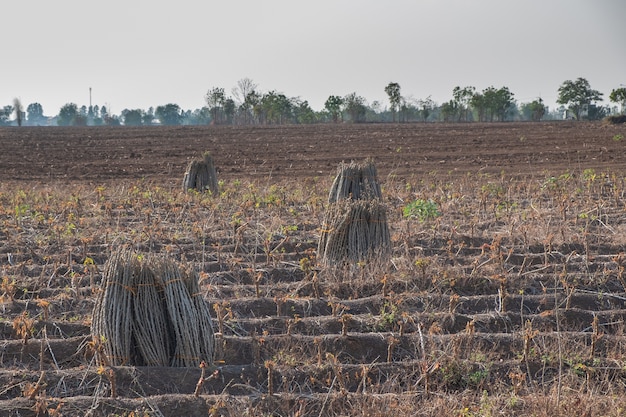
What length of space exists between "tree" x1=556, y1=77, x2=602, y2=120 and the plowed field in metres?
53.3

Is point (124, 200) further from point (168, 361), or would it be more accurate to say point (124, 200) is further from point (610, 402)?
point (610, 402)

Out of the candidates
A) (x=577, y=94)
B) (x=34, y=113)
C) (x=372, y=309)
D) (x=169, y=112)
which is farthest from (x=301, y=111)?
(x=34, y=113)

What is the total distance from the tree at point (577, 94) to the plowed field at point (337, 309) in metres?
53.3

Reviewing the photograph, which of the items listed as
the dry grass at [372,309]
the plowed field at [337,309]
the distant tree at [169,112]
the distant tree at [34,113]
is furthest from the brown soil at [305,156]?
the distant tree at [34,113]

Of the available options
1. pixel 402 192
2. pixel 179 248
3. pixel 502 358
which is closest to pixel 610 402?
pixel 502 358

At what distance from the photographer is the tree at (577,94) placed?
58.1 m

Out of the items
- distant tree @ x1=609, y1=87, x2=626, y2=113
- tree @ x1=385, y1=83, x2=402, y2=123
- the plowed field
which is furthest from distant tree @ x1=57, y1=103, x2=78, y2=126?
the plowed field

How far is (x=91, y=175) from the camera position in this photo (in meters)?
15.4

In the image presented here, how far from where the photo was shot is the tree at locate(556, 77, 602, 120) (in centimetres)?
5806

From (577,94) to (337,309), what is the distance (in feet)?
194

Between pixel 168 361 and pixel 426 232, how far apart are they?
3.38m

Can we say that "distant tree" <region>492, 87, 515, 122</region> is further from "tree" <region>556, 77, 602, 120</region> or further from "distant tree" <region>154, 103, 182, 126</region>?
"distant tree" <region>154, 103, 182, 126</region>

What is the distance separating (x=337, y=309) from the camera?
4441mm

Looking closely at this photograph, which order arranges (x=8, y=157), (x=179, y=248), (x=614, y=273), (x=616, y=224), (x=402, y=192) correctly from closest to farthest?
1. (x=614, y=273)
2. (x=179, y=248)
3. (x=616, y=224)
4. (x=402, y=192)
5. (x=8, y=157)
